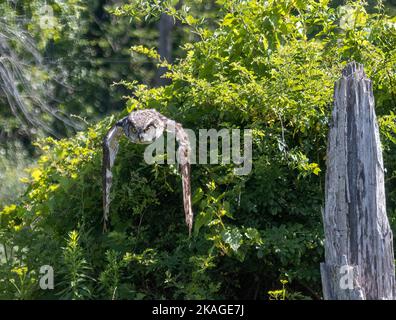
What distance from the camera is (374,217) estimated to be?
4977 mm

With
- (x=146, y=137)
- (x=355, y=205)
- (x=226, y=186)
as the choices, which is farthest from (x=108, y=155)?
(x=355, y=205)

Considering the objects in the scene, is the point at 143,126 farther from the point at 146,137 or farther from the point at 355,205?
the point at 355,205

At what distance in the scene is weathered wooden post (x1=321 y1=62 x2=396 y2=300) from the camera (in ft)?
16.2

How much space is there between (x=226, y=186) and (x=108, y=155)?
2.72ft

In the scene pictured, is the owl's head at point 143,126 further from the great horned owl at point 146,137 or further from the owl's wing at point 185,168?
the owl's wing at point 185,168

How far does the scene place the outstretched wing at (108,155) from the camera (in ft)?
18.5

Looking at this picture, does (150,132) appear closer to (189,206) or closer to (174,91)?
(189,206)

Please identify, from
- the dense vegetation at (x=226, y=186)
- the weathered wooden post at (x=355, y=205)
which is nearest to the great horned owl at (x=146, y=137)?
the dense vegetation at (x=226, y=186)

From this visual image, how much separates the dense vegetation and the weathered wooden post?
59cm

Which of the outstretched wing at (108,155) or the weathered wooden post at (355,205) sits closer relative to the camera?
the weathered wooden post at (355,205)

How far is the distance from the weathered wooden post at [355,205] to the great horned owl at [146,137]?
0.84m

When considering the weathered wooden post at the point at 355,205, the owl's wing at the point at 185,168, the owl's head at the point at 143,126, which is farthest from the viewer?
the owl's wing at the point at 185,168

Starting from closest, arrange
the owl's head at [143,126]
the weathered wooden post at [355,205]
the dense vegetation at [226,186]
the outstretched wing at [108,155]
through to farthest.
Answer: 1. the weathered wooden post at [355,205]
2. the owl's head at [143,126]
3. the outstretched wing at [108,155]
4. the dense vegetation at [226,186]
